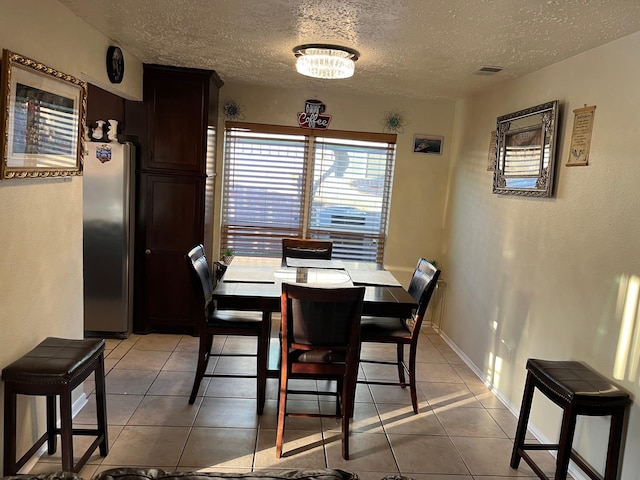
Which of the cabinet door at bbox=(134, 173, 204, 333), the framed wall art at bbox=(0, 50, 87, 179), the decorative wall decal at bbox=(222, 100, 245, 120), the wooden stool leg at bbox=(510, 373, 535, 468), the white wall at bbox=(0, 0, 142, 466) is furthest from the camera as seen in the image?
the decorative wall decal at bbox=(222, 100, 245, 120)

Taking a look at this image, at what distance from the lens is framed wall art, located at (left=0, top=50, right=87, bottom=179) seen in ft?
6.44

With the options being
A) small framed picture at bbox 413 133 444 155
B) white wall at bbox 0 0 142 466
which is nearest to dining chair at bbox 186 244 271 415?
white wall at bbox 0 0 142 466

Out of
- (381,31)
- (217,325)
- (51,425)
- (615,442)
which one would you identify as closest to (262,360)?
(217,325)

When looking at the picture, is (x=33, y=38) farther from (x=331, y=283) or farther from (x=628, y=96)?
(x=628, y=96)

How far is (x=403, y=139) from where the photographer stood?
15.8 feet

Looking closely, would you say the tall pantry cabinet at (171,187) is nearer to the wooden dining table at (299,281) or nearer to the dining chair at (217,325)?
the wooden dining table at (299,281)

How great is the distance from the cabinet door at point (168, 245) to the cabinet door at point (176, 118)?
0.13 metres

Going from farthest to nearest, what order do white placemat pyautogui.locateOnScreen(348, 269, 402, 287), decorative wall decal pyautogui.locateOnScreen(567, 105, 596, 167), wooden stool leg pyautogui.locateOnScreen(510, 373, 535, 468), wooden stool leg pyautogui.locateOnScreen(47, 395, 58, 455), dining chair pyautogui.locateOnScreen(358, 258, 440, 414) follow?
white placemat pyautogui.locateOnScreen(348, 269, 402, 287)
dining chair pyautogui.locateOnScreen(358, 258, 440, 414)
decorative wall decal pyautogui.locateOnScreen(567, 105, 596, 167)
wooden stool leg pyautogui.locateOnScreen(510, 373, 535, 468)
wooden stool leg pyautogui.locateOnScreen(47, 395, 58, 455)

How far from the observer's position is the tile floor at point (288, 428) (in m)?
2.53

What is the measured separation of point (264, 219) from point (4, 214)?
9.68ft

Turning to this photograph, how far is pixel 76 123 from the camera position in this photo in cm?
257

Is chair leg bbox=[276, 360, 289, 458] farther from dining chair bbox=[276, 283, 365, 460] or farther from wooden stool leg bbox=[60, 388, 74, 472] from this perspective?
wooden stool leg bbox=[60, 388, 74, 472]

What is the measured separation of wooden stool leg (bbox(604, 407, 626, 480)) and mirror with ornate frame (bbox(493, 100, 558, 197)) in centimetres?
134

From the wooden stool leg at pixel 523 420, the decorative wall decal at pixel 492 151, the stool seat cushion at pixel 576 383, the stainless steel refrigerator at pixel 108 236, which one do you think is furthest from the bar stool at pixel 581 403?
the stainless steel refrigerator at pixel 108 236
